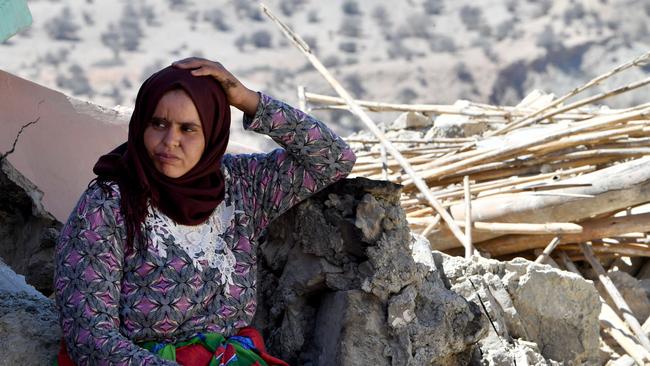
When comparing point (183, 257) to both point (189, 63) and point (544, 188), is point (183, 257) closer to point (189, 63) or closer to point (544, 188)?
point (189, 63)

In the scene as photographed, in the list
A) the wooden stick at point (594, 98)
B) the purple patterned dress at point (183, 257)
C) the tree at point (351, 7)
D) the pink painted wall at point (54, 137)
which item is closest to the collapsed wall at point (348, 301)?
the purple patterned dress at point (183, 257)

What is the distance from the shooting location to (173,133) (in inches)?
90.0

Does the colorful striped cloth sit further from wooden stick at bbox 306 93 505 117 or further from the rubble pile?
wooden stick at bbox 306 93 505 117

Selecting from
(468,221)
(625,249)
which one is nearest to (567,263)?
(625,249)

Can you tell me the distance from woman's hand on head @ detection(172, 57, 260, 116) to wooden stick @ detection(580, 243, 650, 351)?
2.11 metres

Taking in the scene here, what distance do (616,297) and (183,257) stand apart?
2392 millimetres

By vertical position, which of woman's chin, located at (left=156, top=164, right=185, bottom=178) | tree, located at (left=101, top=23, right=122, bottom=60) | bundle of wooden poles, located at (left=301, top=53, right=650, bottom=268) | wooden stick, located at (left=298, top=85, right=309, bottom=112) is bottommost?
woman's chin, located at (left=156, top=164, right=185, bottom=178)

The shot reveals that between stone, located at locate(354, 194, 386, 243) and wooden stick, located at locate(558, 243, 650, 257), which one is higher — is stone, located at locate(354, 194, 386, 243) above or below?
below

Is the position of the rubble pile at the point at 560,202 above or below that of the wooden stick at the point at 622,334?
above

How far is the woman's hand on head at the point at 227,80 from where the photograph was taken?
2322 millimetres

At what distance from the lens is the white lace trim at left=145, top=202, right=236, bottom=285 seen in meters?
2.33

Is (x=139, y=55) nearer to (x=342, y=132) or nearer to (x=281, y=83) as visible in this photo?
(x=281, y=83)

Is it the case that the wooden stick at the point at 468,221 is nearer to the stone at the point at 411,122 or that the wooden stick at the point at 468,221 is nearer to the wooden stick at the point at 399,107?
the wooden stick at the point at 399,107

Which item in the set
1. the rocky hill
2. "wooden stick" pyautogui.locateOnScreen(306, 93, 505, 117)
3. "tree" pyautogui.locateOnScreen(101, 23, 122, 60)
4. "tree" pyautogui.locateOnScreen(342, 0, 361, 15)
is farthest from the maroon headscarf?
"tree" pyautogui.locateOnScreen(342, 0, 361, 15)
